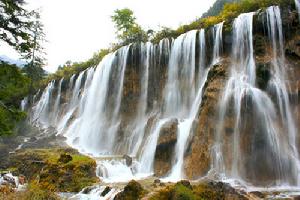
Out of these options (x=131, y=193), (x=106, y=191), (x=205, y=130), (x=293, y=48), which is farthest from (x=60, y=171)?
(x=293, y=48)

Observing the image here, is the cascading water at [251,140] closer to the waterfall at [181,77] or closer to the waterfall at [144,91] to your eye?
the waterfall at [181,77]

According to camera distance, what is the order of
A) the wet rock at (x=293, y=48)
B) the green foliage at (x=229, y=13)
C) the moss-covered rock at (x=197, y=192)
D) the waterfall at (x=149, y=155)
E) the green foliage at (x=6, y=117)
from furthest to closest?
Result: the green foliage at (x=229, y=13), the wet rock at (x=293, y=48), the waterfall at (x=149, y=155), the green foliage at (x=6, y=117), the moss-covered rock at (x=197, y=192)

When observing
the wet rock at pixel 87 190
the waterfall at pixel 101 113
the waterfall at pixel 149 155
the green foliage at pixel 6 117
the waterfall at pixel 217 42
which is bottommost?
the wet rock at pixel 87 190

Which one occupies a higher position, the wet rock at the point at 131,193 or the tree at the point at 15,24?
the tree at the point at 15,24

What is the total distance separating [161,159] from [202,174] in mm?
3205

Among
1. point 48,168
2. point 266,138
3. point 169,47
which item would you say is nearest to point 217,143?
point 266,138

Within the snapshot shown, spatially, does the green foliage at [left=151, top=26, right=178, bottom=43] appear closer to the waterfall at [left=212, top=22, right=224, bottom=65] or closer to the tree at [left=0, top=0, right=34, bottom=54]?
the waterfall at [left=212, top=22, right=224, bottom=65]

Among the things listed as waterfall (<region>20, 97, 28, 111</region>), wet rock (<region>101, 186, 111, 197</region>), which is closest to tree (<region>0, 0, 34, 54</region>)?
wet rock (<region>101, 186, 111, 197</region>)

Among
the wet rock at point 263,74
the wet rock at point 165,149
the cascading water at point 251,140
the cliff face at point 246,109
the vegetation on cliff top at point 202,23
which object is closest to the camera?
the cascading water at point 251,140

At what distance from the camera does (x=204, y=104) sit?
1805 cm

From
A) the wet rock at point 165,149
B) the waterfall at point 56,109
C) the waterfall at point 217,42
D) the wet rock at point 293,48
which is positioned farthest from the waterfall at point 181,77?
the waterfall at point 56,109

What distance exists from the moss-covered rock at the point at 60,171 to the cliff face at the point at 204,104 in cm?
308

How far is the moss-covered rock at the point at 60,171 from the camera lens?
628 inches

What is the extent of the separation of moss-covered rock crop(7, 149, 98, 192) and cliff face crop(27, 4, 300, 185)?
3.08 m
